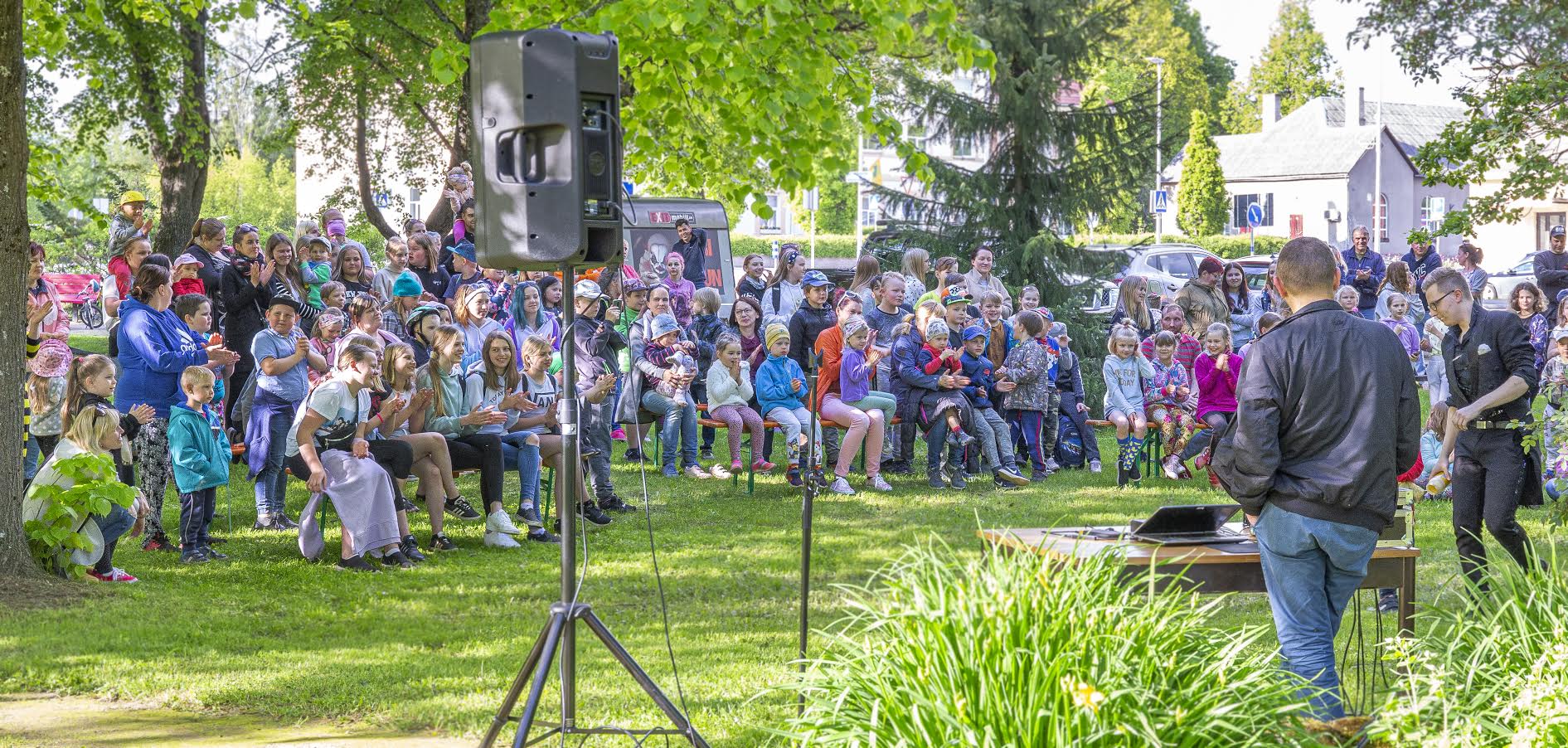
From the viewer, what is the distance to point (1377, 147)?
182 ft

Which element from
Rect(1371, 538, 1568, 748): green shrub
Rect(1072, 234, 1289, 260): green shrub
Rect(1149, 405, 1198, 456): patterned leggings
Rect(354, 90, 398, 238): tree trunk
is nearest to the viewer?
Rect(1371, 538, 1568, 748): green shrub

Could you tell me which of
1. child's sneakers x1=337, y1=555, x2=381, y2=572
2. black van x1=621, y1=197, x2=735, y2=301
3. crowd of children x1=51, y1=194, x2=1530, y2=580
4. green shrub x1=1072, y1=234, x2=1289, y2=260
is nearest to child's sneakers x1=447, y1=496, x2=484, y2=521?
crowd of children x1=51, y1=194, x2=1530, y2=580

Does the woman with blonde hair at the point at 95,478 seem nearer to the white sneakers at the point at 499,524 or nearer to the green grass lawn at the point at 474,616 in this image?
the green grass lawn at the point at 474,616

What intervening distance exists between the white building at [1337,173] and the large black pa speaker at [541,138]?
2047 inches

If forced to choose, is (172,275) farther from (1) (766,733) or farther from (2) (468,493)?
(1) (766,733)

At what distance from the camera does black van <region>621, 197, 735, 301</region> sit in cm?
2027

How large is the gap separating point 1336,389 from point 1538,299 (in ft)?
32.7

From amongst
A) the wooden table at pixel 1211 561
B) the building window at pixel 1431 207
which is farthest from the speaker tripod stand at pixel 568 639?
the building window at pixel 1431 207

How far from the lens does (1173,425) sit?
1323 cm

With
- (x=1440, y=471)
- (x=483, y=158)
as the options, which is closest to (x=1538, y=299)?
(x=1440, y=471)

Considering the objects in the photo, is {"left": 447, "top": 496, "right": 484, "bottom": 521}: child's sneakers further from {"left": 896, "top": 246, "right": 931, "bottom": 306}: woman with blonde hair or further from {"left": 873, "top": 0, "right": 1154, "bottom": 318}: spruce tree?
{"left": 873, "top": 0, "right": 1154, "bottom": 318}: spruce tree

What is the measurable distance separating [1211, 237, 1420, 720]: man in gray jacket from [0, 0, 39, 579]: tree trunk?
642cm

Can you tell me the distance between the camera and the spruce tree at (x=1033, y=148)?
1820 centimetres

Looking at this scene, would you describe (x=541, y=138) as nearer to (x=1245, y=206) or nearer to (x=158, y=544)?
(x=158, y=544)
